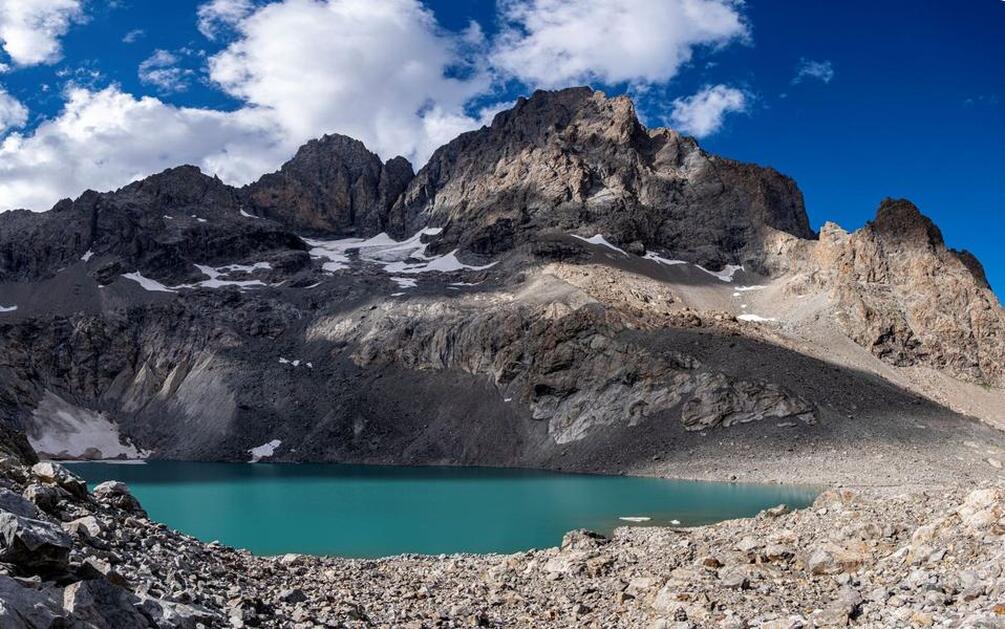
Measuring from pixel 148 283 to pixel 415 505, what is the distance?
102609 millimetres

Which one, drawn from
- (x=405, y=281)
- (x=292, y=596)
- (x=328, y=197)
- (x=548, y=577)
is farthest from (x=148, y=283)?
(x=292, y=596)

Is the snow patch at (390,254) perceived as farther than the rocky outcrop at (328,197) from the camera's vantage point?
No

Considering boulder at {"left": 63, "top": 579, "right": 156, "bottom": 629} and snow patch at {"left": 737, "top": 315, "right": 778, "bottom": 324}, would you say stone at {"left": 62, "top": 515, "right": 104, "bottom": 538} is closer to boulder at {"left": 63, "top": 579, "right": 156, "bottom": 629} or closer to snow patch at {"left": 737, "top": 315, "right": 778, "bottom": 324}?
boulder at {"left": 63, "top": 579, "right": 156, "bottom": 629}

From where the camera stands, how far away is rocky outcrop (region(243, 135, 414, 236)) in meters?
188

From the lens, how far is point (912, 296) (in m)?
106

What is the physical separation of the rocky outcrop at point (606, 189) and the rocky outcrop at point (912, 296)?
19.7 meters

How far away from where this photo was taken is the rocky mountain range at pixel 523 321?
78125 mm

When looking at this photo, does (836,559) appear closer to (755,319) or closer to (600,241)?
(755,319)

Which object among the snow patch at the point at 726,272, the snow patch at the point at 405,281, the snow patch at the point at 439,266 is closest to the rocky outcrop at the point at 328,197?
the snow patch at the point at 439,266

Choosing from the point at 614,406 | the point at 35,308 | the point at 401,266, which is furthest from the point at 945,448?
the point at 35,308

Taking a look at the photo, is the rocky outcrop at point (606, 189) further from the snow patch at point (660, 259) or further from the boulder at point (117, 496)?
the boulder at point (117, 496)

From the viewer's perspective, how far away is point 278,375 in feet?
329

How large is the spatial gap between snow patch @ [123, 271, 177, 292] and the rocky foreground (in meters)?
122

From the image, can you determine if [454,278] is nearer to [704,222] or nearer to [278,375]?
[278,375]
